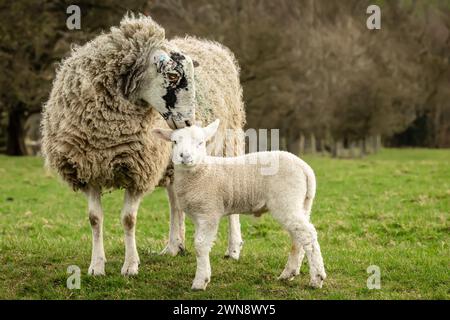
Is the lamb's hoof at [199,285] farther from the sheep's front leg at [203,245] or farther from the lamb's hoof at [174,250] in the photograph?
the lamb's hoof at [174,250]

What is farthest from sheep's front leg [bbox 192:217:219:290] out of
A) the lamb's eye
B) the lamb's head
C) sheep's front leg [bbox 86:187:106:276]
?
the lamb's eye

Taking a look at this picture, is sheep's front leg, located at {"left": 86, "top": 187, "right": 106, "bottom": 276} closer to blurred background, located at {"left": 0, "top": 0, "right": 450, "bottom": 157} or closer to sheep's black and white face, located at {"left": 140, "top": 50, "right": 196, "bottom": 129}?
sheep's black and white face, located at {"left": 140, "top": 50, "right": 196, "bottom": 129}

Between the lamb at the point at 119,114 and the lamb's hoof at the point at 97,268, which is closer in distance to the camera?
the lamb at the point at 119,114

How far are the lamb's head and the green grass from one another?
1.25 m

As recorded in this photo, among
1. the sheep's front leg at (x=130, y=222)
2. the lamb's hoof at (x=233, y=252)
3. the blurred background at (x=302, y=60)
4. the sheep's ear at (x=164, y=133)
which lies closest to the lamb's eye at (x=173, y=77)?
the sheep's ear at (x=164, y=133)

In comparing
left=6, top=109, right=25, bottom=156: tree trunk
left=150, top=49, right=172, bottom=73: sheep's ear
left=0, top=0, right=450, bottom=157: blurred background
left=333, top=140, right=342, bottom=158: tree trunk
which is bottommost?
left=333, top=140, right=342, bottom=158: tree trunk

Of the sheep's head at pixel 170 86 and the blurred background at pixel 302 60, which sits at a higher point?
the blurred background at pixel 302 60

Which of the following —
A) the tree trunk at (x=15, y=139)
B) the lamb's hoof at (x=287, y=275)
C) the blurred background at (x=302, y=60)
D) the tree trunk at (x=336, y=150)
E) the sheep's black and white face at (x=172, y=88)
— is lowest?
the lamb's hoof at (x=287, y=275)

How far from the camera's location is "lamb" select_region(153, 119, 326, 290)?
19.6 ft

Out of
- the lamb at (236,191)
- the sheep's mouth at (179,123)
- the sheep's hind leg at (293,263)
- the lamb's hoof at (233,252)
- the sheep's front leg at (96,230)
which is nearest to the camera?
the lamb at (236,191)

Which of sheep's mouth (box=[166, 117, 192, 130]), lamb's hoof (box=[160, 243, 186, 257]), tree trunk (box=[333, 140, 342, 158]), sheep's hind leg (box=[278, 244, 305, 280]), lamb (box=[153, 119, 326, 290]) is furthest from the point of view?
tree trunk (box=[333, 140, 342, 158])

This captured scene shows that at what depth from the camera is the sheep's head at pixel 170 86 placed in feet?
21.1

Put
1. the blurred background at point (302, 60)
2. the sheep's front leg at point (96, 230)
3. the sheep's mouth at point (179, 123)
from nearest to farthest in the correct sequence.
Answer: the sheep's mouth at point (179, 123) → the sheep's front leg at point (96, 230) → the blurred background at point (302, 60)

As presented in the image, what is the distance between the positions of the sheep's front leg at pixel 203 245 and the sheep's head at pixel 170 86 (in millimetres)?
1007
